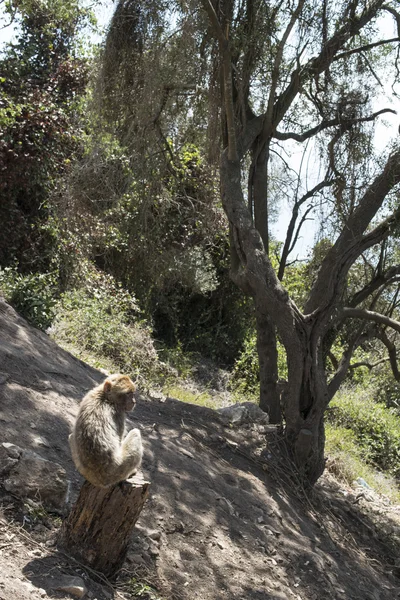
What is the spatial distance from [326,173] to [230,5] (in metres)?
2.38

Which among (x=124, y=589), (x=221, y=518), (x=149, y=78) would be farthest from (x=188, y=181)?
(x=124, y=589)

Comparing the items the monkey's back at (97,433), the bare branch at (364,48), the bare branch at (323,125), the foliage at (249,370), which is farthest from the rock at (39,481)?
the foliage at (249,370)

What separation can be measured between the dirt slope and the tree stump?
0.46ft

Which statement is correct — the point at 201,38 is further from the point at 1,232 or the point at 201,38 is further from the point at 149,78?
the point at 1,232

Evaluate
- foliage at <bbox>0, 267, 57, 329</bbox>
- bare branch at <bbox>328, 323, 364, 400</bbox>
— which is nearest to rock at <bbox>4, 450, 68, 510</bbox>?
bare branch at <bbox>328, 323, 364, 400</bbox>

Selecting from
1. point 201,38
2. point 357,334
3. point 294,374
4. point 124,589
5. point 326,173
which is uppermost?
point 201,38

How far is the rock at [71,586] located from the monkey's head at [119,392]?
1.24 metres

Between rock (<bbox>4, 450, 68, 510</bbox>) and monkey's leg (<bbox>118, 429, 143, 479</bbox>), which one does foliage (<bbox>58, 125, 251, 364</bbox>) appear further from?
monkey's leg (<bbox>118, 429, 143, 479</bbox>)

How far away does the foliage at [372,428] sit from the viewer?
1334 cm

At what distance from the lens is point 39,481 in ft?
18.3

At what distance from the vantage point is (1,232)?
1327 cm

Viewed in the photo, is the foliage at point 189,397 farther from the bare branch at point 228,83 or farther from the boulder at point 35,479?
the boulder at point 35,479

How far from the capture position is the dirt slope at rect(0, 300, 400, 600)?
539 centimetres

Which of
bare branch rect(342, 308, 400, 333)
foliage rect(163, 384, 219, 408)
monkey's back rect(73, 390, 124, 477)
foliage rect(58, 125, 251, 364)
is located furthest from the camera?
foliage rect(58, 125, 251, 364)
